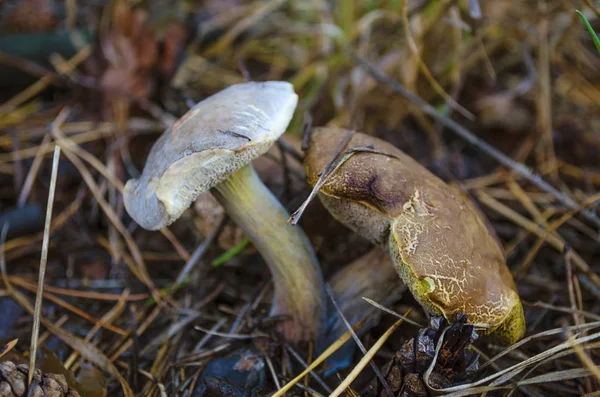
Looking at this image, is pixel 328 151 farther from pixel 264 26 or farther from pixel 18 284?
pixel 264 26

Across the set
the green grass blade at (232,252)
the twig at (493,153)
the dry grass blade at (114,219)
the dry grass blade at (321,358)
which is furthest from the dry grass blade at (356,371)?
the twig at (493,153)

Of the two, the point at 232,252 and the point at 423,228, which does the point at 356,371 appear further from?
the point at 232,252

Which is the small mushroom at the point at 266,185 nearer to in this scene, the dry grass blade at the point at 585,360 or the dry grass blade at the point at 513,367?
the dry grass blade at the point at 513,367

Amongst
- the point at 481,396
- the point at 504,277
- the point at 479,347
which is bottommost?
the point at 479,347

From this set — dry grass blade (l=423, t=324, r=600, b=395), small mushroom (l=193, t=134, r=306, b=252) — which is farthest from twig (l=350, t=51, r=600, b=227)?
dry grass blade (l=423, t=324, r=600, b=395)

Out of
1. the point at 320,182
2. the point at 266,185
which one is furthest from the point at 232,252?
the point at 320,182

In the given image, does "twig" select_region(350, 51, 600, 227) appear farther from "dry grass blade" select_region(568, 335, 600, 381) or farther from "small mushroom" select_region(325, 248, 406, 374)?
"dry grass blade" select_region(568, 335, 600, 381)

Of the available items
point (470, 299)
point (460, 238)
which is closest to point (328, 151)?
point (460, 238)
